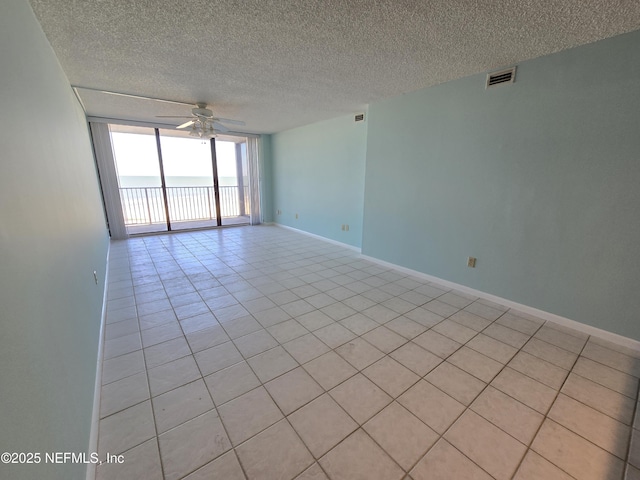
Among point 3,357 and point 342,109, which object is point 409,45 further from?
point 3,357

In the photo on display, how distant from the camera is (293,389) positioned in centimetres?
161

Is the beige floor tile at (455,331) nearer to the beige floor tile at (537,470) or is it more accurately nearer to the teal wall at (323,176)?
the beige floor tile at (537,470)

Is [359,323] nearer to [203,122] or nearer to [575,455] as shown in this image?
[575,455]

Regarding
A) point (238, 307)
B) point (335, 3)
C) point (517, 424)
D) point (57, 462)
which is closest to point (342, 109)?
point (335, 3)

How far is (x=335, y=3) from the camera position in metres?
1.58

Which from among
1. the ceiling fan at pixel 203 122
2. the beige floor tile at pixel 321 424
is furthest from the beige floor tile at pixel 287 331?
the ceiling fan at pixel 203 122

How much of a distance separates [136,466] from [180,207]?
7035 millimetres

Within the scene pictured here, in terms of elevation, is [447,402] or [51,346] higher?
[51,346]

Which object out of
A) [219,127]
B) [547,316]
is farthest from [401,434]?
[219,127]

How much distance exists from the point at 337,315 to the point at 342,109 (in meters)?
3.16

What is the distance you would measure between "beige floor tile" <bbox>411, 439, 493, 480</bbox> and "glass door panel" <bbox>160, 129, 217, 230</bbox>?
244 inches

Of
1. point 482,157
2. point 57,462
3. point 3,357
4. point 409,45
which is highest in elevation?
point 409,45

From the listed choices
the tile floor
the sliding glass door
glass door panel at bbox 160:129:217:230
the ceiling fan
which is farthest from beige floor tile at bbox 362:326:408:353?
glass door panel at bbox 160:129:217:230

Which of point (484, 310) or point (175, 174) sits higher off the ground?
point (175, 174)
